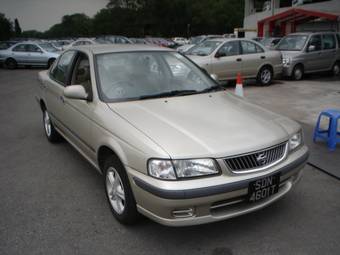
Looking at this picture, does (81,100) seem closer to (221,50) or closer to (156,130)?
(156,130)

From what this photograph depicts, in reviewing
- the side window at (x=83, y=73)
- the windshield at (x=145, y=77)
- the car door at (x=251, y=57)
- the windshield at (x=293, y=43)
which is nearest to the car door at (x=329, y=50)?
the windshield at (x=293, y=43)

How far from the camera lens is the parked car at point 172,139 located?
267 centimetres

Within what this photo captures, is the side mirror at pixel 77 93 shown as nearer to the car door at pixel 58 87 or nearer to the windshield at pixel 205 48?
the car door at pixel 58 87

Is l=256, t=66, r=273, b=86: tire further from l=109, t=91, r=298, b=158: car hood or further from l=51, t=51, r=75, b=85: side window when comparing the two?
l=109, t=91, r=298, b=158: car hood

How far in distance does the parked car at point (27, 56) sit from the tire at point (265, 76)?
12.0 m

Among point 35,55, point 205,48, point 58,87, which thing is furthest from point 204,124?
point 35,55

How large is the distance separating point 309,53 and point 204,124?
1103cm

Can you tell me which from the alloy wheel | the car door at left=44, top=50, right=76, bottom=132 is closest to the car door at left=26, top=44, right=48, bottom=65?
the car door at left=44, top=50, right=76, bottom=132

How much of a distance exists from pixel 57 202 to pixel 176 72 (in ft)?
6.64

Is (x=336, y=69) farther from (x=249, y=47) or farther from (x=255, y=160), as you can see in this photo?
(x=255, y=160)

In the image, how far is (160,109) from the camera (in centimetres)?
341

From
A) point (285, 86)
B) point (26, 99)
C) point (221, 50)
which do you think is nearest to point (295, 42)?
point (285, 86)

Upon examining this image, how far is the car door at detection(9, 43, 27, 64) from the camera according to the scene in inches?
752

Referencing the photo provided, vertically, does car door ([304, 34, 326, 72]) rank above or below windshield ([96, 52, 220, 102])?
below
